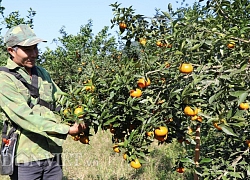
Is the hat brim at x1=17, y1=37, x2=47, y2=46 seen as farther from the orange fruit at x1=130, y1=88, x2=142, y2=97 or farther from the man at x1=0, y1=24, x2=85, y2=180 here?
the orange fruit at x1=130, y1=88, x2=142, y2=97

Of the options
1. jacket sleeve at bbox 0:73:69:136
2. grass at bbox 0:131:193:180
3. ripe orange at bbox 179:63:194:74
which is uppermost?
ripe orange at bbox 179:63:194:74

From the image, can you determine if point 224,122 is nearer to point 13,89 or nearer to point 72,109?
point 72,109

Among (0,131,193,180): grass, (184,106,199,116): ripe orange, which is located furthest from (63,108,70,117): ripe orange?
(0,131,193,180): grass

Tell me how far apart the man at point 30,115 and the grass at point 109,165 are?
157 cm

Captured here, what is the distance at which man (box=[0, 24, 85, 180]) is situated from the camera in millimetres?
1677

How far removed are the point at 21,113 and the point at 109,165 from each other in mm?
2372

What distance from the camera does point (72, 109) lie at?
1.57 m

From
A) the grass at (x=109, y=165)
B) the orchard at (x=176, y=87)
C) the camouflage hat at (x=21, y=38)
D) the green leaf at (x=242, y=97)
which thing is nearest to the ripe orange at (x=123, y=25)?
the orchard at (x=176, y=87)

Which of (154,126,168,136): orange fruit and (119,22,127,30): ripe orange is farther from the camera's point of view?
(119,22,127,30): ripe orange

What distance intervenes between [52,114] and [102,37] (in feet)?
21.6

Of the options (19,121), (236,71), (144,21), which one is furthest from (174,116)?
(19,121)

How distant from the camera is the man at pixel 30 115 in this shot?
168cm

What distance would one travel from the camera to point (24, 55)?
6.05ft

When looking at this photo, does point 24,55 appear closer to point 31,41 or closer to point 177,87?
point 31,41
